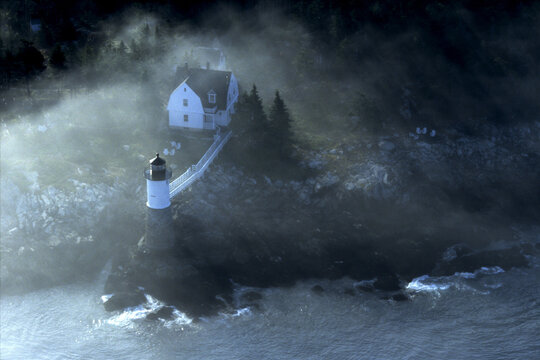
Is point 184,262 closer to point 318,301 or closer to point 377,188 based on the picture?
point 318,301

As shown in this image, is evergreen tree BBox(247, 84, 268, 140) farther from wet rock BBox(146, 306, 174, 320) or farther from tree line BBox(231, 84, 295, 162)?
wet rock BBox(146, 306, 174, 320)

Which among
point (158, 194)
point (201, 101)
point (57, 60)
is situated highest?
point (57, 60)

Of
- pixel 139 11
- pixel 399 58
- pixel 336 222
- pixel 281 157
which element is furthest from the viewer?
pixel 139 11

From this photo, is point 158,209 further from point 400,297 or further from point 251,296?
point 400,297

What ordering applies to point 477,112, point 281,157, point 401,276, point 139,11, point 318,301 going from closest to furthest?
point 318,301 < point 401,276 < point 281,157 < point 477,112 < point 139,11

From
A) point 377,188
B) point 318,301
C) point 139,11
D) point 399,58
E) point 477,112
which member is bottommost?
point 318,301

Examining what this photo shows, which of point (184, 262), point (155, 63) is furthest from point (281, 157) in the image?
point (155, 63)

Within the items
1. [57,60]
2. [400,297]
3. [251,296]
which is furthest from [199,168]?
[400,297]
